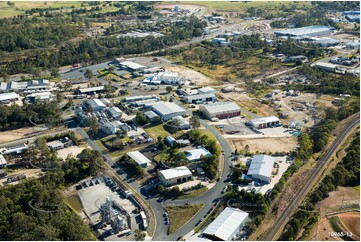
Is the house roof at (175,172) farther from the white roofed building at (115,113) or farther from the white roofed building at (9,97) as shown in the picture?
the white roofed building at (9,97)

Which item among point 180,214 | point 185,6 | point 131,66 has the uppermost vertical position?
point 185,6

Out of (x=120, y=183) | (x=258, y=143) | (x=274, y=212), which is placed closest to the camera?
(x=274, y=212)

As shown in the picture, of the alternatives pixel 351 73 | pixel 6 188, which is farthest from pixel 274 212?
pixel 351 73

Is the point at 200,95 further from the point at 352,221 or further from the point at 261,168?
the point at 352,221

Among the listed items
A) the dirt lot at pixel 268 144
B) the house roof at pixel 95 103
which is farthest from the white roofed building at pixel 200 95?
the dirt lot at pixel 268 144

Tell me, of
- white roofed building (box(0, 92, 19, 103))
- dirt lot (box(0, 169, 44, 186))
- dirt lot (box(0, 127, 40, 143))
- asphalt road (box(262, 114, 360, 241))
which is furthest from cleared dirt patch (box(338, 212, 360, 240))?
white roofed building (box(0, 92, 19, 103))

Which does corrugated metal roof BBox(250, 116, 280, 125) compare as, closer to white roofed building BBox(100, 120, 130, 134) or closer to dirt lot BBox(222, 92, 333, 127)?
dirt lot BBox(222, 92, 333, 127)

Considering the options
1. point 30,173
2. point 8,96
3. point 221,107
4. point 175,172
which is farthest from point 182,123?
point 8,96

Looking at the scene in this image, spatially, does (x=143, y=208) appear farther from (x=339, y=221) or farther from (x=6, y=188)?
(x=339, y=221)
